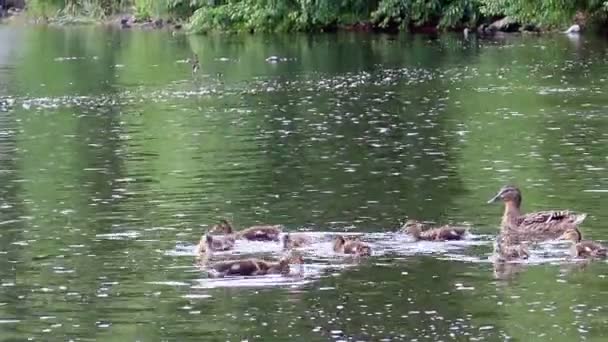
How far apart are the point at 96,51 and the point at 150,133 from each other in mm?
41143

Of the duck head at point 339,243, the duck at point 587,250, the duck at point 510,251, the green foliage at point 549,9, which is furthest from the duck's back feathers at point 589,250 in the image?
the green foliage at point 549,9

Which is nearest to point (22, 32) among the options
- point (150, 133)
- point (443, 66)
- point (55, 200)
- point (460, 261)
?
point (443, 66)

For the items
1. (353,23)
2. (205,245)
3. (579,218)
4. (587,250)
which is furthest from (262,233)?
(353,23)

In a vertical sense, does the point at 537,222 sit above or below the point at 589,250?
below

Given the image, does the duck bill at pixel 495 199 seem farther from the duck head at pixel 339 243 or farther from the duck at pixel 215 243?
the duck at pixel 215 243

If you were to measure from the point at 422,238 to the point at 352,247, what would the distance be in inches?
48.8

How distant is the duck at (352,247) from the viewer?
1950 centimetres

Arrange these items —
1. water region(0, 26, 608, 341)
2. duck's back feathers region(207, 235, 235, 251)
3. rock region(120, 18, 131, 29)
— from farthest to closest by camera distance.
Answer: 1. rock region(120, 18, 131, 29)
2. duck's back feathers region(207, 235, 235, 251)
3. water region(0, 26, 608, 341)

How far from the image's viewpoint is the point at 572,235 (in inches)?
776

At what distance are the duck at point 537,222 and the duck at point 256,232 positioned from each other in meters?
2.92

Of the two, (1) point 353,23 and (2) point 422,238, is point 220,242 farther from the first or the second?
(1) point 353,23

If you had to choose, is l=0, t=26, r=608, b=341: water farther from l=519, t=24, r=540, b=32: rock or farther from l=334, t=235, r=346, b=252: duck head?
l=519, t=24, r=540, b=32: rock

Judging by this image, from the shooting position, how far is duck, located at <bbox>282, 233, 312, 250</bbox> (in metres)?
20.2

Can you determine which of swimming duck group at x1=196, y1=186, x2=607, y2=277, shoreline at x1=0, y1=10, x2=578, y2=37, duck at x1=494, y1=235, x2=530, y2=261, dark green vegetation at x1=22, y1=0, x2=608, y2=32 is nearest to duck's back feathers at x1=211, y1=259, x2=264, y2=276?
swimming duck group at x1=196, y1=186, x2=607, y2=277
